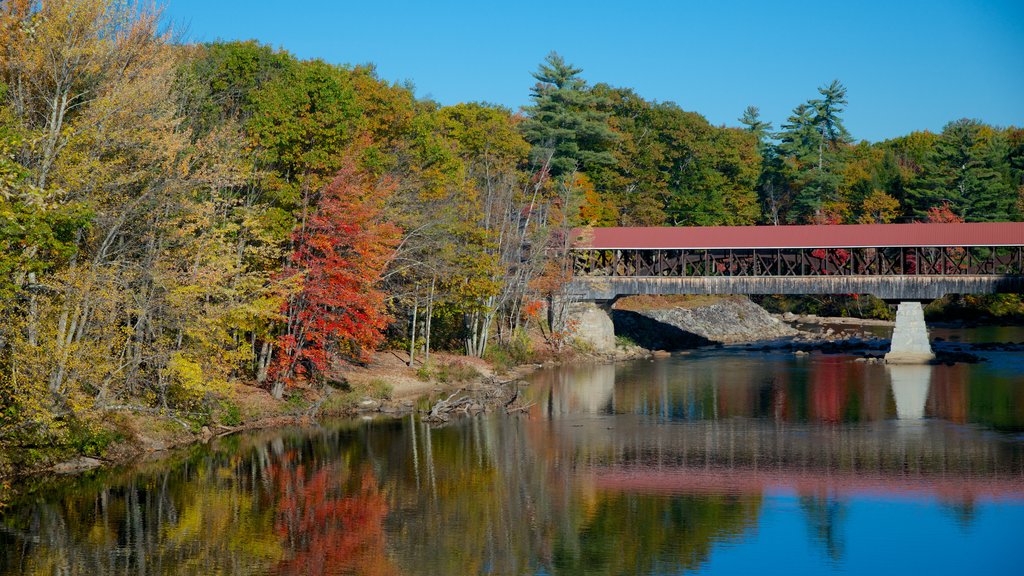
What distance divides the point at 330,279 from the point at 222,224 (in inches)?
158

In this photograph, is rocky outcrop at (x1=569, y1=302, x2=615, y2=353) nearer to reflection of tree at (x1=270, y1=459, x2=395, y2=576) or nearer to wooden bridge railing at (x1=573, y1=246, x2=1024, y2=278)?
wooden bridge railing at (x1=573, y1=246, x2=1024, y2=278)

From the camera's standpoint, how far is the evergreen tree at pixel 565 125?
68.6m

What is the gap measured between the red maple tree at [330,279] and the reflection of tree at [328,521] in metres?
7.89

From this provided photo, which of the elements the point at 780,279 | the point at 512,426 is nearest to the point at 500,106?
the point at 780,279

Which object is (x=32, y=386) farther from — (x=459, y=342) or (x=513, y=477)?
(x=459, y=342)

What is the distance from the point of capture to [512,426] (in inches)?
1286

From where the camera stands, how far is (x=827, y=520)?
68.7 ft

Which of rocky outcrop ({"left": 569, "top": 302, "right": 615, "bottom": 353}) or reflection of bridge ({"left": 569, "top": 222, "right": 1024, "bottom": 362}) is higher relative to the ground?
reflection of bridge ({"left": 569, "top": 222, "right": 1024, "bottom": 362})

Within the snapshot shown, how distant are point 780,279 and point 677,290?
515 centimetres

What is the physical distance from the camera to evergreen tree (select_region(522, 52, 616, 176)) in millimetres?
68562

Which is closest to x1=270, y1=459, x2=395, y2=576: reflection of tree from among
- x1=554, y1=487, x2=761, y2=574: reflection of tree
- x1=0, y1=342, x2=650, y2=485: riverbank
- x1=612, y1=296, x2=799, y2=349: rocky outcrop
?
x1=554, y1=487, x2=761, y2=574: reflection of tree

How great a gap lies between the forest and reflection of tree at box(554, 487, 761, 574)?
10.7 metres

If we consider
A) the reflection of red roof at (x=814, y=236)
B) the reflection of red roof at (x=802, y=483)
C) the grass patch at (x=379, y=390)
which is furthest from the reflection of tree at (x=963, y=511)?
Result: the reflection of red roof at (x=814, y=236)

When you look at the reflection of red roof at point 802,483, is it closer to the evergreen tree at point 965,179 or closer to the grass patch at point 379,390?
the grass patch at point 379,390
